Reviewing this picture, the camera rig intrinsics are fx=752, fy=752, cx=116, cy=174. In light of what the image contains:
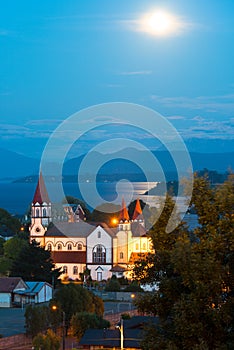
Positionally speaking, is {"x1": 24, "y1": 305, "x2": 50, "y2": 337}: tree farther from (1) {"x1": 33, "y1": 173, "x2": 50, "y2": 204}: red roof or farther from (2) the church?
(1) {"x1": 33, "y1": 173, "x2": 50, "y2": 204}: red roof

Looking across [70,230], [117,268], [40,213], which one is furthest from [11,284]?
[40,213]

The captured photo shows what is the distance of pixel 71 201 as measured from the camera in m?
75.8

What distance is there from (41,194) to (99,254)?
6.47 meters

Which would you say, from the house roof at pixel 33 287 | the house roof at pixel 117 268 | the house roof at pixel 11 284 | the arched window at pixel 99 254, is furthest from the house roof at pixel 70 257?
the house roof at pixel 11 284

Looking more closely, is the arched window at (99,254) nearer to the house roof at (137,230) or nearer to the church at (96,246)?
the church at (96,246)

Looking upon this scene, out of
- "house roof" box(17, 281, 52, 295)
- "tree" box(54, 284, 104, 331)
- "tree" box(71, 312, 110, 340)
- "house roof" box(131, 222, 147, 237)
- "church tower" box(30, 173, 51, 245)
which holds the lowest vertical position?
"tree" box(71, 312, 110, 340)

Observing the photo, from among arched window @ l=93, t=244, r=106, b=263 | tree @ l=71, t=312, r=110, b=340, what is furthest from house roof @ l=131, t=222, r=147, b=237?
tree @ l=71, t=312, r=110, b=340

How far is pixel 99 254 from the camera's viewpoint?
160 ft

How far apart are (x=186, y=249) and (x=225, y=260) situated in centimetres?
56

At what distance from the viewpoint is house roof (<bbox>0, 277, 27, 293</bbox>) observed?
3559 centimetres

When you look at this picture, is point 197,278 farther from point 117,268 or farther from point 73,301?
point 117,268

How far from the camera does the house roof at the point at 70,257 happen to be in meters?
48.6

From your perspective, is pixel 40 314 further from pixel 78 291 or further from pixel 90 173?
pixel 90 173

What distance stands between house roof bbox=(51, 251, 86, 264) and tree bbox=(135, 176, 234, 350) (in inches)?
1544
